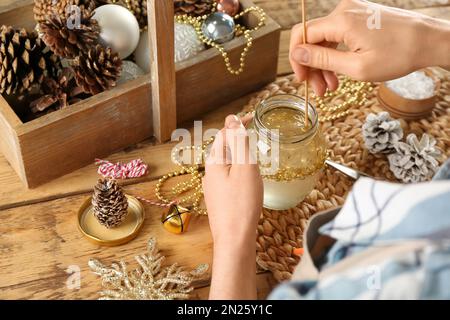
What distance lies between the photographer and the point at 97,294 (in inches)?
32.9

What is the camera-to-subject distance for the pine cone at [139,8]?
43.0 inches

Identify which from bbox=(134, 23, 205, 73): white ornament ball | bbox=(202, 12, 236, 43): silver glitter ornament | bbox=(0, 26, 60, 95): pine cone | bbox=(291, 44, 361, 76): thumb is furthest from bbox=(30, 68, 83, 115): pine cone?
bbox=(291, 44, 361, 76): thumb

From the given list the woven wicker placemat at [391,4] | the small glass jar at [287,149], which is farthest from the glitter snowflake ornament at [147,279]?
the woven wicker placemat at [391,4]

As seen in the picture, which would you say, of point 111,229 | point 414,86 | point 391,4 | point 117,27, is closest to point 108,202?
point 111,229

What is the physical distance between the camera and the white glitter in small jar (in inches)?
42.2

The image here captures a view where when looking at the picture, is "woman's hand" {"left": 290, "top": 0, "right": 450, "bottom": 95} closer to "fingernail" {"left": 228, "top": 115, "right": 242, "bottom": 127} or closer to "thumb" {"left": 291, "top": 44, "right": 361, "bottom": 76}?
"thumb" {"left": 291, "top": 44, "right": 361, "bottom": 76}

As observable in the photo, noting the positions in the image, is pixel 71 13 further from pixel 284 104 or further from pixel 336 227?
pixel 336 227

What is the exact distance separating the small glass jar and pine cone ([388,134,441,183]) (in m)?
0.14

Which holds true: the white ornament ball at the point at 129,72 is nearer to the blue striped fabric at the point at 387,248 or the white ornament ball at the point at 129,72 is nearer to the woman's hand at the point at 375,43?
the woman's hand at the point at 375,43

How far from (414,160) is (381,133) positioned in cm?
7

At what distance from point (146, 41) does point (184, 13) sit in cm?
10
